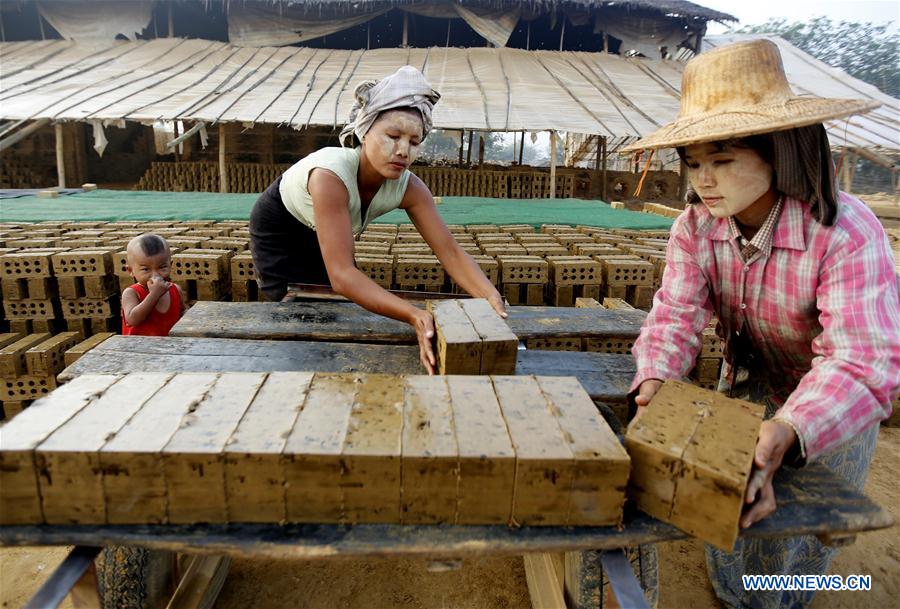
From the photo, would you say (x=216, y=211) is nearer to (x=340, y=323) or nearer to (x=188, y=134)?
(x=188, y=134)

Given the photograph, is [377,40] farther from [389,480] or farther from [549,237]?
[389,480]

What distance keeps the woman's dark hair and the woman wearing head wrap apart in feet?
4.04

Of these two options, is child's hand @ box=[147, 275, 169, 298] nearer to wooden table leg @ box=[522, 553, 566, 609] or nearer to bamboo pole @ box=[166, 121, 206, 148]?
wooden table leg @ box=[522, 553, 566, 609]

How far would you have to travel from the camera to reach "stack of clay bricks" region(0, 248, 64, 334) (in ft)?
13.0

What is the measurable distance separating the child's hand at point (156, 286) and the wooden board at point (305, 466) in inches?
85.8

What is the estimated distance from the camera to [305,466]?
1220mm

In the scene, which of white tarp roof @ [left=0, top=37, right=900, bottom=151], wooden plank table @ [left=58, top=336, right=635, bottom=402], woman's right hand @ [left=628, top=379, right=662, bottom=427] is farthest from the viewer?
white tarp roof @ [left=0, top=37, right=900, bottom=151]

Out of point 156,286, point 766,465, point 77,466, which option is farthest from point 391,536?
point 156,286

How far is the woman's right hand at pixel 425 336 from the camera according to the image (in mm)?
1954

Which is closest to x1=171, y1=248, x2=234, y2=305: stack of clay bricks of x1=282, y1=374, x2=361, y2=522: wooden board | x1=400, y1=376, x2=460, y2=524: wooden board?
x1=282, y1=374, x2=361, y2=522: wooden board

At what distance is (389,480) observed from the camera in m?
1.24

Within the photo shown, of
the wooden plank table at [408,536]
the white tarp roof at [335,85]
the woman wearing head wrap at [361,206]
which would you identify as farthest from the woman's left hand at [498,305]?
the white tarp roof at [335,85]

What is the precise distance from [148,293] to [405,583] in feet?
7.76

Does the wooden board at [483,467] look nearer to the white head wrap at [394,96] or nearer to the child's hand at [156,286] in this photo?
the white head wrap at [394,96]
